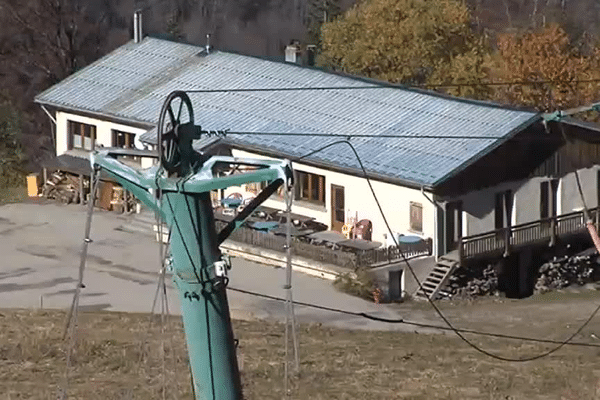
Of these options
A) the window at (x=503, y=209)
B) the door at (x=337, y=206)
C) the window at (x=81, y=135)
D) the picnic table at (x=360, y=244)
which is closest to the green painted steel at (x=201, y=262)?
the picnic table at (x=360, y=244)

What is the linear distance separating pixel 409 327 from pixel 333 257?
15.5 ft

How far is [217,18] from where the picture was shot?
9312 cm

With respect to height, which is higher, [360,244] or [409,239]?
[409,239]

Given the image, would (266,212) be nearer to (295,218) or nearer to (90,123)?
(295,218)

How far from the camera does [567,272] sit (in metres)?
44.2

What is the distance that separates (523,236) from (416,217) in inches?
121

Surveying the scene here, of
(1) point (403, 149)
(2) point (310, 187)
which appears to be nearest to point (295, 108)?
(2) point (310, 187)

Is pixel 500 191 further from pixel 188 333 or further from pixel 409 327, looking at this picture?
pixel 188 333

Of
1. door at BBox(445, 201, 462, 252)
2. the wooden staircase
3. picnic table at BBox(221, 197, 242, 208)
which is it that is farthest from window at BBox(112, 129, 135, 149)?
the wooden staircase

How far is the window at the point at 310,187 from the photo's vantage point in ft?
142

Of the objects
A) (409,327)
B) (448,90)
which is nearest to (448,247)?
(409,327)

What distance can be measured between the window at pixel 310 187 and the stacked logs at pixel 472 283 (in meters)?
4.35

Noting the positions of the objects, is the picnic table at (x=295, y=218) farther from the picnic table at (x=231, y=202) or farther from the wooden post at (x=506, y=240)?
the wooden post at (x=506, y=240)

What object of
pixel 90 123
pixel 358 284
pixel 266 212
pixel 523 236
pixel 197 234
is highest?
pixel 90 123
